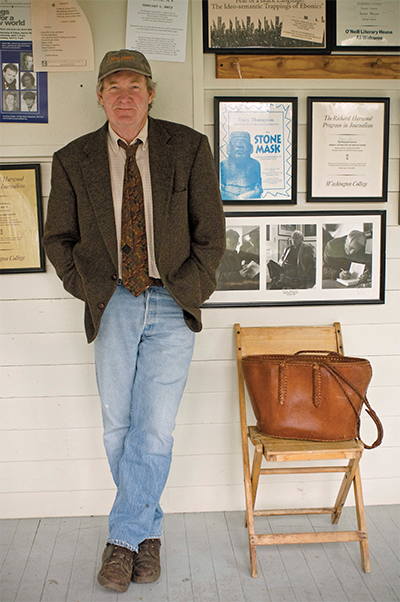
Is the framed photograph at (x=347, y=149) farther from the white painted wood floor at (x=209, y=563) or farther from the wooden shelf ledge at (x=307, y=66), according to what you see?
the white painted wood floor at (x=209, y=563)

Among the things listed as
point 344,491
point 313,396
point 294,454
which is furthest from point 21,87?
point 344,491

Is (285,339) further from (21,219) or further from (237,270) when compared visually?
(21,219)

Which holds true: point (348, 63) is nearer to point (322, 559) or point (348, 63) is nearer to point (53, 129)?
point (53, 129)

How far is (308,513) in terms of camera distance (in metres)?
2.29

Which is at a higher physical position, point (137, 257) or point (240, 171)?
point (240, 171)

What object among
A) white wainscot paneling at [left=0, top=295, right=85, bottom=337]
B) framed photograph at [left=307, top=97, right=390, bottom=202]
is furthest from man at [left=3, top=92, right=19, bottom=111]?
framed photograph at [left=307, top=97, right=390, bottom=202]

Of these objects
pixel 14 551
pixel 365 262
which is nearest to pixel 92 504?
pixel 14 551

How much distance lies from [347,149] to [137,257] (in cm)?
113

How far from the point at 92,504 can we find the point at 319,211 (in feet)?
5.72

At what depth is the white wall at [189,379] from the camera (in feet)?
7.45

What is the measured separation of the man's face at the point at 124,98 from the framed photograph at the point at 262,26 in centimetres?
49

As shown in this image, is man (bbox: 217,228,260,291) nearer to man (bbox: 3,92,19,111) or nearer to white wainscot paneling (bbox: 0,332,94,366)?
white wainscot paneling (bbox: 0,332,94,366)

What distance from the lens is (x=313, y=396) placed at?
1976mm

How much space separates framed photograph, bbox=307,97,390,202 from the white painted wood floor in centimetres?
152
